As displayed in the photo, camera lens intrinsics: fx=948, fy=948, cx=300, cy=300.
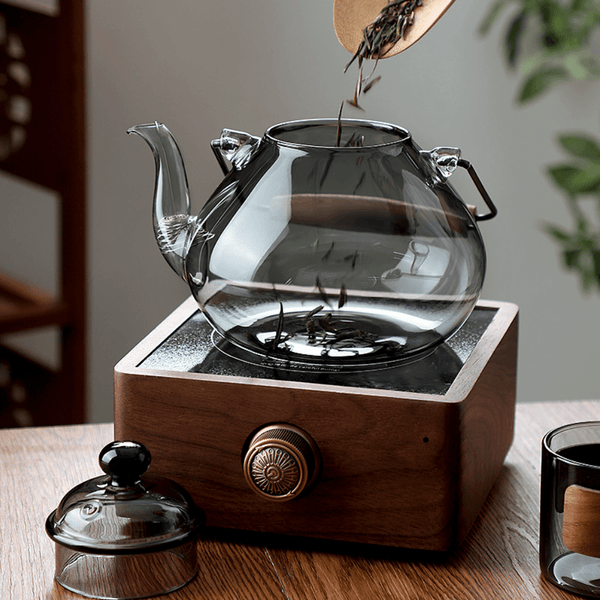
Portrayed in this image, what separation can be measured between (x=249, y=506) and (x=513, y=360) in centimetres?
31

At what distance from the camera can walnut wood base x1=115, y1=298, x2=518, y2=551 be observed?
715 millimetres

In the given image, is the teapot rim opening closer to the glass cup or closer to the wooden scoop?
the wooden scoop

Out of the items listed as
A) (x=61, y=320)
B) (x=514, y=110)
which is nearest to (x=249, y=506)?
(x=61, y=320)

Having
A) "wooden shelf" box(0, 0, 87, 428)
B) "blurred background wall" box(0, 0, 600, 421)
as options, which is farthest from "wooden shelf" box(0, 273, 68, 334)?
"blurred background wall" box(0, 0, 600, 421)

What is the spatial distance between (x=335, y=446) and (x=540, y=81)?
4.80 ft

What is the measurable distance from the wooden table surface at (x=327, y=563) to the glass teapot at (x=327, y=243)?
0.51ft

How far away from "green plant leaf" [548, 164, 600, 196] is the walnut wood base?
1220mm

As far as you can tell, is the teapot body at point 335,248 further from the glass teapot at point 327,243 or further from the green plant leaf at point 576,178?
the green plant leaf at point 576,178

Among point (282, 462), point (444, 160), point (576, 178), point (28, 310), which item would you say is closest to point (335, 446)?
point (282, 462)

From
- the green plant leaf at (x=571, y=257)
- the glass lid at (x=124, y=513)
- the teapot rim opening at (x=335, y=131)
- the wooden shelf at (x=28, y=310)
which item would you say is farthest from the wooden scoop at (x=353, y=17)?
the green plant leaf at (x=571, y=257)

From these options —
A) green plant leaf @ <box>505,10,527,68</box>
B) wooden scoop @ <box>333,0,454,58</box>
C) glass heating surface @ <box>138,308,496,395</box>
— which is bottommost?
glass heating surface @ <box>138,308,496,395</box>

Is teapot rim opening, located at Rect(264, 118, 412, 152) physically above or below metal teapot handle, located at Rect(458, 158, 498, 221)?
above

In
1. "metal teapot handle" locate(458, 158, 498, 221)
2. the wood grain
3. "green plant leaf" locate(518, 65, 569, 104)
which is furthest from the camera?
"green plant leaf" locate(518, 65, 569, 104)

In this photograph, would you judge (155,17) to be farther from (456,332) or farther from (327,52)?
(456,332)
